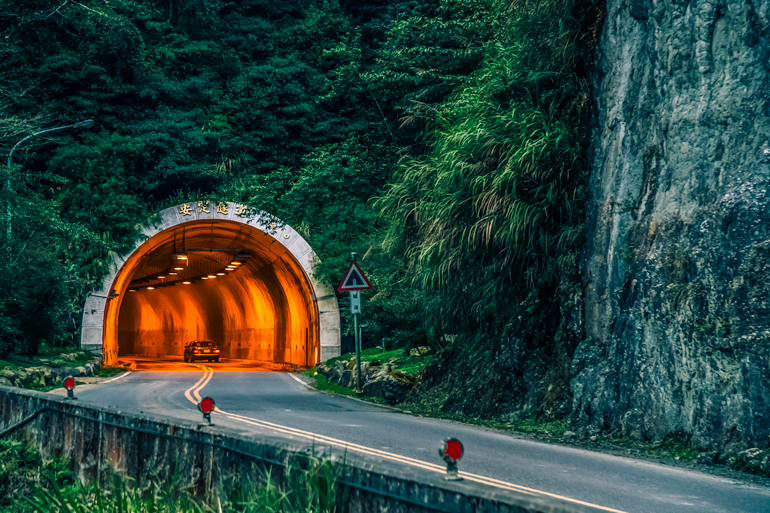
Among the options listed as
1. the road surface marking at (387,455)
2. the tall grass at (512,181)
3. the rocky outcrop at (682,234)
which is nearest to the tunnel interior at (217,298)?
the tall grass at (512,181)

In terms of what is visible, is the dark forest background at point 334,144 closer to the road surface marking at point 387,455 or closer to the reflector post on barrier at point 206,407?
the road surface marking at point 387,455

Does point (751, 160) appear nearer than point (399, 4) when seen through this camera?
Yes

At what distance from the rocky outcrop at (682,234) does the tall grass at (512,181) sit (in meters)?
0.93

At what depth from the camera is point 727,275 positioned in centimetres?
861

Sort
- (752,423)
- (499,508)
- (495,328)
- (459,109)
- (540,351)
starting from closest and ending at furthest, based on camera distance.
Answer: (499,508) < (752,423) < (540,351) < (495,328) < (459,109)

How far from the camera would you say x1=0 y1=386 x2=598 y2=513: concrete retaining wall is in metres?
3.21

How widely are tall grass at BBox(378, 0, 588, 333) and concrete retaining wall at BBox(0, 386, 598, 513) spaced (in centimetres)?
720

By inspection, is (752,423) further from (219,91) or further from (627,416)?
(219,91)

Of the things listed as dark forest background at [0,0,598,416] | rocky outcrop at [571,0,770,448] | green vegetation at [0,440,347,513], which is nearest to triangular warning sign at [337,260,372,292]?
dark forest background at [0,0,598,416]

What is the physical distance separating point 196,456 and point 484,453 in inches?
158

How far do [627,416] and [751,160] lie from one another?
3570 millimetres

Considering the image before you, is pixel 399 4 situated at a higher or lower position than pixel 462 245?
higher

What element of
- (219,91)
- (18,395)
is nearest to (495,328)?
(18,395)

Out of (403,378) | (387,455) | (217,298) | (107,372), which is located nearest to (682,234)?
(387,455)
